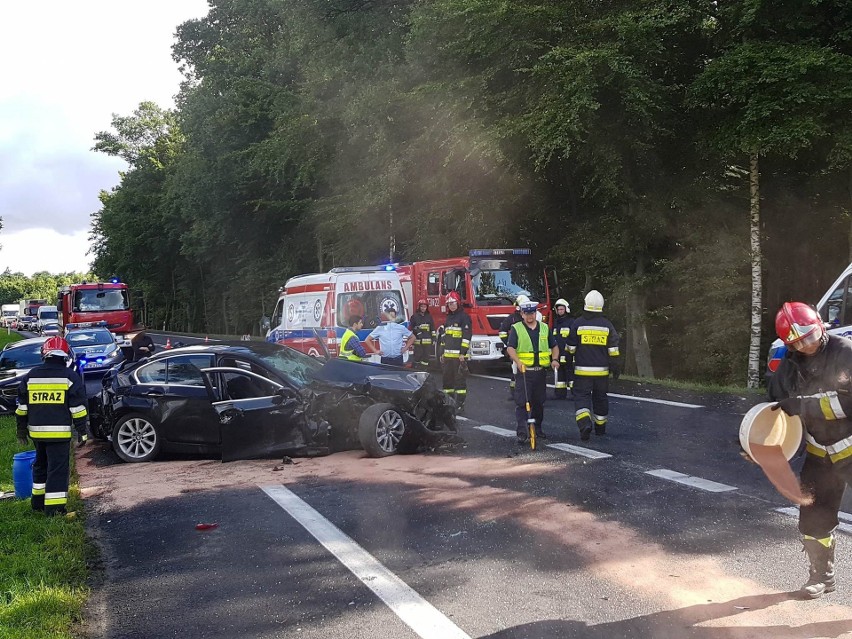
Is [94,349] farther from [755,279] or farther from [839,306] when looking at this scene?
[839,306]

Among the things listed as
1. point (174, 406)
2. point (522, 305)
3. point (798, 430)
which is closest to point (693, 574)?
point (798, 430)

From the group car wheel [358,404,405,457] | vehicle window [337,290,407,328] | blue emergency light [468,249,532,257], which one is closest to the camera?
car wheel [358,404,405,457]

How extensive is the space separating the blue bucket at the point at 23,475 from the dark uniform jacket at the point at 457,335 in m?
5.64

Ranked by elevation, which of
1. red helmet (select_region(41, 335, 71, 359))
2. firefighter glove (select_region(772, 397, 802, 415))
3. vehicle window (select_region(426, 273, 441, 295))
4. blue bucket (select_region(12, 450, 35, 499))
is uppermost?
vehicle window (select_region(426, 273, 441, 295))

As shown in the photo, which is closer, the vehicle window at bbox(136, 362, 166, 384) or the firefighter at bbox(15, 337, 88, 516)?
the firefighter at bbox(15, 337, 88, 516)

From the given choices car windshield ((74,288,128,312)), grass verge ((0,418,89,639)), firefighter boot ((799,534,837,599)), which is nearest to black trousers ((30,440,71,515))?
grass verge ((0,418,89,639))

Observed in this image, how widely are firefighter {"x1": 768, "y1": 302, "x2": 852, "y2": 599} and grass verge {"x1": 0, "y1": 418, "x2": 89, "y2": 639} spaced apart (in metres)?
4.14

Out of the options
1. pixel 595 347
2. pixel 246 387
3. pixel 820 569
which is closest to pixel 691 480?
pixel 595 347

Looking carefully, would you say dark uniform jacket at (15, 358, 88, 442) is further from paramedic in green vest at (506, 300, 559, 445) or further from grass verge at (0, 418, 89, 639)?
paramedic in green vest at (506, 300, 559, 445)

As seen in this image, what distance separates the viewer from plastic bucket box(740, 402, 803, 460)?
453 centimetres

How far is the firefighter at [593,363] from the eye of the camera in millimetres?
9734

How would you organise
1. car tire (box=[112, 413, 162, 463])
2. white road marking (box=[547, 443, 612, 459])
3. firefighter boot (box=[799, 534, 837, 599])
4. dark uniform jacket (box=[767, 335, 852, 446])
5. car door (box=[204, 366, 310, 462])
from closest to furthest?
dark uniform jacket (box=[767, 335, 852, 446]), firefighter boot (box=[799, 534, 837, 599]), white road marking (box=[547, 443, 612, 459]), car door (box=[204, 366, 310, 462]), car tire (box=[112, 413, 162, 463])

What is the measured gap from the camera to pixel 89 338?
21.7m

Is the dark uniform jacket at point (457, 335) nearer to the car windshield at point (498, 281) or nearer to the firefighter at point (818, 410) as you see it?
the car windshield at point (498, 281)
